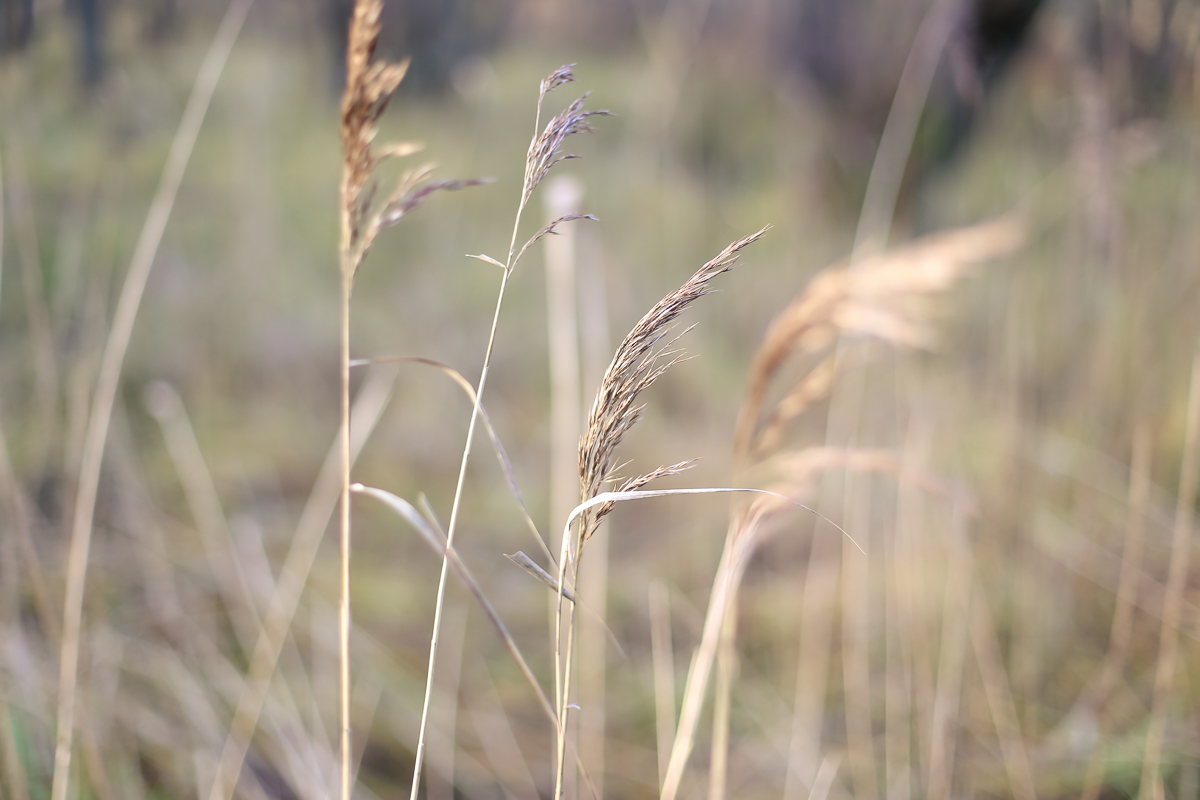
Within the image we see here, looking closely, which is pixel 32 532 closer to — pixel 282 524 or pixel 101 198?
pixel 282 524

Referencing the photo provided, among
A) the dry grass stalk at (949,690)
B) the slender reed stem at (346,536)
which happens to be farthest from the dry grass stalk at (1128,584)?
the slender reed stem at (346,536)

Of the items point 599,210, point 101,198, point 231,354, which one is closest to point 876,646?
point 599,210

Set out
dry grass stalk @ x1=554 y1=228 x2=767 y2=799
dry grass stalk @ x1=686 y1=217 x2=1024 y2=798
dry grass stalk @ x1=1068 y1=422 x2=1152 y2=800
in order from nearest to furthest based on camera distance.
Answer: dry grass stalk @ x1=554 y1=228 x2=767 y2=799, dry grass stalk @ x1=686 y1=217 x2=1024 y2=798, dry grass stalk @ x1=1068 y1=422 x2=1152 y2=800

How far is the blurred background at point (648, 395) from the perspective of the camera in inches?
36.2

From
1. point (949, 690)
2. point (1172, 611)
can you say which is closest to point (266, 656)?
point (949, 690)

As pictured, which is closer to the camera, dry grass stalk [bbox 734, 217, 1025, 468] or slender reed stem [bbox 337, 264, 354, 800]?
slender reed stem [bbox 337, 264, 354, 800]

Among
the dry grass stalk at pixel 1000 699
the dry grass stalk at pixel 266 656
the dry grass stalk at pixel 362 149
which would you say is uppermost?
the dry grass stalk at pixel 362 149

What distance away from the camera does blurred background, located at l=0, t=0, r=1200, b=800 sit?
0.92 metres

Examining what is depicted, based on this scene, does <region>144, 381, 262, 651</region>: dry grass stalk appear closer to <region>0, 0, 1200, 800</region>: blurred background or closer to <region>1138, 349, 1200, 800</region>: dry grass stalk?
<region>0, 0, 1200, 800</region>: blurred background

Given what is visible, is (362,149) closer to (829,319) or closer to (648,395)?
(829,319)

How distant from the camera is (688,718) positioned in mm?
478

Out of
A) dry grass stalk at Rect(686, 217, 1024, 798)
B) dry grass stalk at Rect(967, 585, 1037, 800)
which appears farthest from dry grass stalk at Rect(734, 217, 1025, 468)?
dry grass stalk at Rect(967, 585, 1037, 800)

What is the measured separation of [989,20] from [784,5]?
0.54m

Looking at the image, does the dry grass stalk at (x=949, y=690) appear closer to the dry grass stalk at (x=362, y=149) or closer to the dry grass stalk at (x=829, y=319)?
the dry grass stalk at (x=829, y=319)
